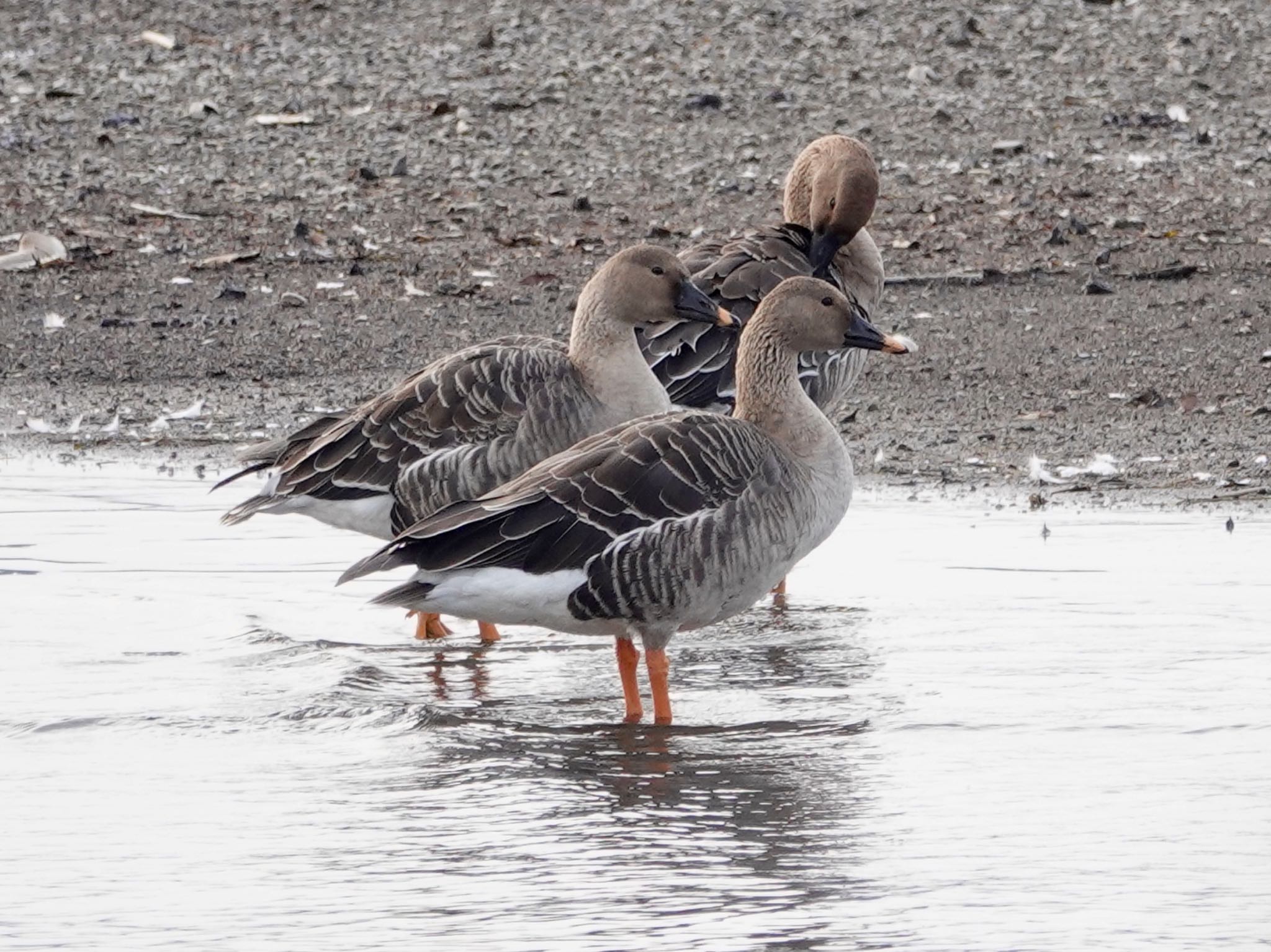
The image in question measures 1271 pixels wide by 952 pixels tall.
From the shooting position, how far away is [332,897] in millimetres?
5496

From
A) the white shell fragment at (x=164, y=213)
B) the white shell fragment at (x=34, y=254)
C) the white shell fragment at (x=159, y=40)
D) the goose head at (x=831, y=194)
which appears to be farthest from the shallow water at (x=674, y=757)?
the white shell fragment at (x=159, y=40)

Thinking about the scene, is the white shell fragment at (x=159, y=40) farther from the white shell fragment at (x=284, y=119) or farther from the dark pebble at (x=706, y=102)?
the dark pebble at (x=706, y=102)

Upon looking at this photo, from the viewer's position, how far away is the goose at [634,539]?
6922mm

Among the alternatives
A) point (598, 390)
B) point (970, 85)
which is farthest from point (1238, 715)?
point (970, 85)

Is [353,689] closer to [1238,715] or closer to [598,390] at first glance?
[598,390]

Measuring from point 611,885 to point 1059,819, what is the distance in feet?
4.19

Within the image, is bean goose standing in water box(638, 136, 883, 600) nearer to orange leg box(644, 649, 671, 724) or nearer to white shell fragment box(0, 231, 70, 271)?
orange leg box(644, 649, 671, 724)

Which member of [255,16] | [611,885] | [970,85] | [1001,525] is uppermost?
[255,16]

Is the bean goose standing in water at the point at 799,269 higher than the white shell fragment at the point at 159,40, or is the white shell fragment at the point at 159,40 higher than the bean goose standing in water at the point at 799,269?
the white shell fragment at the point at 159,40

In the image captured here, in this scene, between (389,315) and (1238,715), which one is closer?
(1238,715)

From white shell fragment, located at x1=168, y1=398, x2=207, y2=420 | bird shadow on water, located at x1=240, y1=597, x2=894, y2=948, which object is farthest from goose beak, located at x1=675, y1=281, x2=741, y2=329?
white shell fragment, located at x1=168, y1=398, x2=207, y2=420

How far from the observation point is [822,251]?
33.5 feet

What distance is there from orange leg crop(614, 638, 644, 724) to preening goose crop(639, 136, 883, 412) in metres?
2.46

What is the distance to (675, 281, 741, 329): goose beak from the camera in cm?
873
